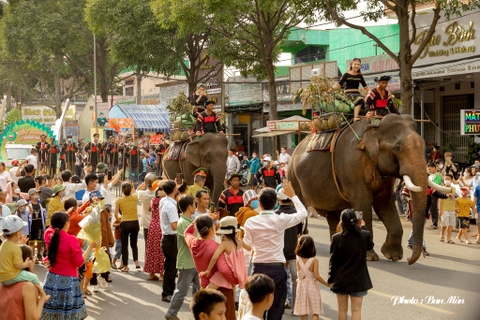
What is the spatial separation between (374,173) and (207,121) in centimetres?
495

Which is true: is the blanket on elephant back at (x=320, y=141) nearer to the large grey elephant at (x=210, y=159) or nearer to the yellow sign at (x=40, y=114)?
the large grey elephant at (x=210, y=159)

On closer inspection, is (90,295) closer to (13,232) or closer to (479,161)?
(13,232)

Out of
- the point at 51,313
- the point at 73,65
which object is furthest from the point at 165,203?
the point at 73,65

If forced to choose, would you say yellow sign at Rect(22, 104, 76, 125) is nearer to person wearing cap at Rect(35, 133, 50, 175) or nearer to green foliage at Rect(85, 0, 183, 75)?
green foliage at Rect(85, 0, 183, 75)

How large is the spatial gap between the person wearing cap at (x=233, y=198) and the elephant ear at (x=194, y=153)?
4550 millimetres

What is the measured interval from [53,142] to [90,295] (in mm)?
24525

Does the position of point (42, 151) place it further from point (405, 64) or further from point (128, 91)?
point (128, 91)

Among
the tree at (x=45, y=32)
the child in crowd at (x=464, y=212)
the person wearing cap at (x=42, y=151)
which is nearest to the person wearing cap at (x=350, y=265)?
the child in crowd at (x=464, y=212)

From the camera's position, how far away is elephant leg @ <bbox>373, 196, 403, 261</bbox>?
485 inches

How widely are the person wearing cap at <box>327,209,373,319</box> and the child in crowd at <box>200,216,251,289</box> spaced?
3.31ft

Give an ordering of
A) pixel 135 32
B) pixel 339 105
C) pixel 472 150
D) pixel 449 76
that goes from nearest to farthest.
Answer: pixel 339 105, pixel 472 150, pixel 449 76, pixel 135 32

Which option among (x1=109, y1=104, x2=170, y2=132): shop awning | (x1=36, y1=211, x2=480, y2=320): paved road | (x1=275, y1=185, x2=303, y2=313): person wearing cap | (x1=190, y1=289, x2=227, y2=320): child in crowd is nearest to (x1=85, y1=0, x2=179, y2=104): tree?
(x1=109, y1=104, x2=170, y2=132): shop awning

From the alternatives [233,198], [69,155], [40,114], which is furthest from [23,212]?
[40,114]

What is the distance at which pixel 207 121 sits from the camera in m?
16.4
